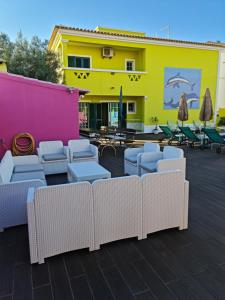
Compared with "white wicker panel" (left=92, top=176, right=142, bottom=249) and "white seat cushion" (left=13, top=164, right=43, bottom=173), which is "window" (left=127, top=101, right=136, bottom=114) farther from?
"white wicker panel" (left=92, top=176, right=142, bottom=249)

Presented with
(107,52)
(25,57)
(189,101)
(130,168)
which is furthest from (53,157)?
(189,101)

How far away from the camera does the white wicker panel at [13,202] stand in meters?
3.24

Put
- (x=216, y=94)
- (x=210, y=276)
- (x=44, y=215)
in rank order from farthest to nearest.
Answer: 1. (x=216, y=94)
2. (x=44, y=215)
3. (x=210, y=276)

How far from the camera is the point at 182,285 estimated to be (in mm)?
2174

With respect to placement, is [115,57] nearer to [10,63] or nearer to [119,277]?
[10,63]

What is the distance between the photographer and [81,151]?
22.0ft

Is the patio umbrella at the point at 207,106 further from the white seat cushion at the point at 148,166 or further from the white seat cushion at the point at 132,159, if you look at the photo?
the white seat cushion at the point at 148,166

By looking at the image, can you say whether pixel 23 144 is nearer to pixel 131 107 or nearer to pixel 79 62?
pixel 79 62

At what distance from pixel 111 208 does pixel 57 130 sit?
5625 millimetres

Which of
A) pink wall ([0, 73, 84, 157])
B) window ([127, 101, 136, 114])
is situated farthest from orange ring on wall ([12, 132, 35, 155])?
window ([127, 101, 136, 114])

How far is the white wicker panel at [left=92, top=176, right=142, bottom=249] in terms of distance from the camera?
265 centimetres

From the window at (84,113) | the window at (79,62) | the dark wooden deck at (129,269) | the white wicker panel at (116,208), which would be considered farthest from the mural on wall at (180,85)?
the white wicker panel at (116,208)

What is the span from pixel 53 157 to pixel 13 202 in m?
2.77

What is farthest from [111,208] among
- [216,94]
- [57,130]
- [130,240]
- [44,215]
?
[216,94]
